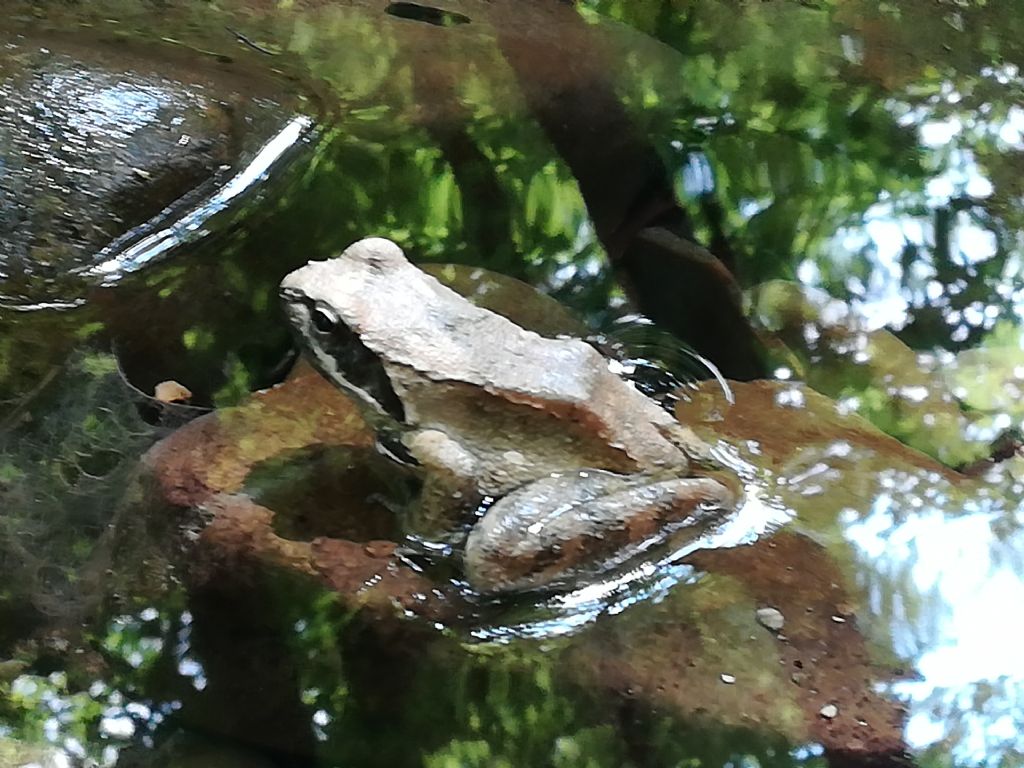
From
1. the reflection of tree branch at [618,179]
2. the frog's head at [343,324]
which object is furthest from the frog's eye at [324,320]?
the reflection of tree branch at [618,179]

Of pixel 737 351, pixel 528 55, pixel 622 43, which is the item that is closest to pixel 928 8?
pixel 622 43

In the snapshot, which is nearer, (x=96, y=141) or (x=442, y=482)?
(x=442, y=482)

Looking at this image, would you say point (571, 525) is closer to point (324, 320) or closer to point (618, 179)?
point (324, 320)

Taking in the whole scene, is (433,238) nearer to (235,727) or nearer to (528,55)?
(528,55)

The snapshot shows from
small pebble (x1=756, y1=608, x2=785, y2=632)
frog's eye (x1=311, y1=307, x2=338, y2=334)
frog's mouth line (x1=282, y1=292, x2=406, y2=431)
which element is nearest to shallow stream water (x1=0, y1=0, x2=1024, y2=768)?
small pebble (x1=756, y1=608, x2=785, y2=632)

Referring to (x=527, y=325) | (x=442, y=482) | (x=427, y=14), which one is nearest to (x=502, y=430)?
(x=442, y=482)

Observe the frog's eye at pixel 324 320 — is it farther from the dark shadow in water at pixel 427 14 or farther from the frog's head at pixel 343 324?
the dark shadow in water at pixel 427 14

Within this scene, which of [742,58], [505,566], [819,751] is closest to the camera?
[819,751]
